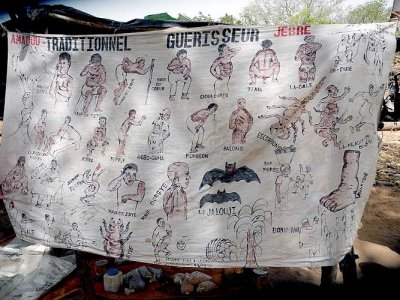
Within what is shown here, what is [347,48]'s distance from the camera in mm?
1916

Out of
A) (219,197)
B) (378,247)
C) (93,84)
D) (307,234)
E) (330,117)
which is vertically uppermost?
(93,84)

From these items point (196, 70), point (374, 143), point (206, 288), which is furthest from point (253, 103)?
point (206, 288)

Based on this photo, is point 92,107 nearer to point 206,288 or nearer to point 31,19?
point 31,19

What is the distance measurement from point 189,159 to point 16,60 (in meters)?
1.52

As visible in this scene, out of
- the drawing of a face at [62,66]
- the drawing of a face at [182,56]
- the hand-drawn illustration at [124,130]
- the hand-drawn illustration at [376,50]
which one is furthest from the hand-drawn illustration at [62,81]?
the hand-drawn illustration at [376,50]

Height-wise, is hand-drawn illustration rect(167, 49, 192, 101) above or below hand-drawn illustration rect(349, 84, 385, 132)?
above

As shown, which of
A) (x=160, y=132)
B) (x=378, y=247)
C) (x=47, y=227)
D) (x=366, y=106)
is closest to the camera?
(x=366, y=106)

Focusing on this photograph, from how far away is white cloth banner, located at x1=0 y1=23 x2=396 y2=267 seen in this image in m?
1.93

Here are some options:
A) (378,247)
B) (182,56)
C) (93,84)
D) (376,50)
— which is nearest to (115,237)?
(93,84)

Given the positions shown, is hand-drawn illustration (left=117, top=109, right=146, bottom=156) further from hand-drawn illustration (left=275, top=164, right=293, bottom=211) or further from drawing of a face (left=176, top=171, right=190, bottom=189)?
hand-drawn illustration (left=275, top=164, right=293, bottom=211)

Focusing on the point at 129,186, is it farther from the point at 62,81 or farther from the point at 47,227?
the point at 62,81

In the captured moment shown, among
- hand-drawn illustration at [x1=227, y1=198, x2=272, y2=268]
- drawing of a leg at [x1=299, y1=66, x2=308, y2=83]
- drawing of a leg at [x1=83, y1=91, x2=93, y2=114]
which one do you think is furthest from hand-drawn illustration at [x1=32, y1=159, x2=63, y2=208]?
drawing of a leg at [x1=299, y1=66, x2=308, y2=83]

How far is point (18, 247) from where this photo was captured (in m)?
4.26

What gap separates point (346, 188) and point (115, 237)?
1.52 m
